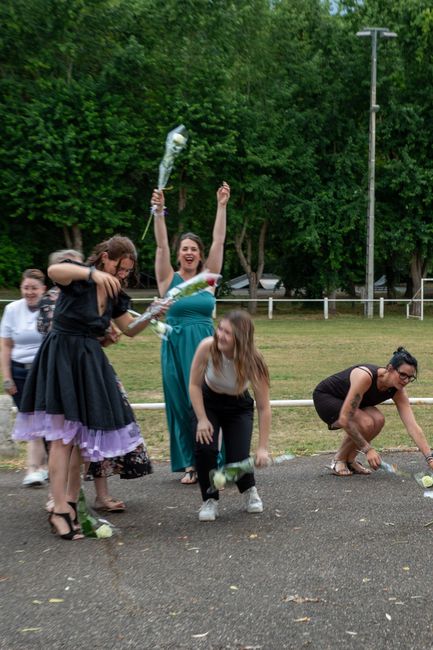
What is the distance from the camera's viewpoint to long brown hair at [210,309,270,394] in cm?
546

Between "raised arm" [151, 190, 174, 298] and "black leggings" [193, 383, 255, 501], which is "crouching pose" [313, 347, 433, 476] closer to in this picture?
"black leggings" [193, 383, 255, 501]

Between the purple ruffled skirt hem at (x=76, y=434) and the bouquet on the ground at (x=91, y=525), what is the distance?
31 centimetres

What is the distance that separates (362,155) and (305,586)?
105 feet

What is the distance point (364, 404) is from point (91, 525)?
2527 millimetres

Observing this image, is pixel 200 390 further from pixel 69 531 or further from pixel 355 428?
pixel 355 428

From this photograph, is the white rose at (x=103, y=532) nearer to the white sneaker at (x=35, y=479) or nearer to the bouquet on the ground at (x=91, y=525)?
the bouquet on the ground at (x=91, y=525)

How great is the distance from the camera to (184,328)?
6.63 metres

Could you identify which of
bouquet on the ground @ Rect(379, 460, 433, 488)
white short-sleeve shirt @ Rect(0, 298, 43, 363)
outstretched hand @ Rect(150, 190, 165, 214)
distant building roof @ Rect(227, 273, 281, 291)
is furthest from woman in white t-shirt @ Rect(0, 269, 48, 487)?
distant building roof @ Rect(227, 273, 281, 291)

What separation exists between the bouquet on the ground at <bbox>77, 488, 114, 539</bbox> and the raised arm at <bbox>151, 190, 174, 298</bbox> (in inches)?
67.7

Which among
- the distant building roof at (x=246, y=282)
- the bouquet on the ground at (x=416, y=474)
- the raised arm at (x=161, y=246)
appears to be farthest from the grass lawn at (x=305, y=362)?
the distant building roof at (x=246, y=282)

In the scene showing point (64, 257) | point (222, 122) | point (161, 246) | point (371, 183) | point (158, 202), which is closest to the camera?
point (64, 257)

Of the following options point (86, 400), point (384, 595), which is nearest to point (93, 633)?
point (384, 595)

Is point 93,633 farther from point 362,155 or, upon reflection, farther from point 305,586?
point 362,155

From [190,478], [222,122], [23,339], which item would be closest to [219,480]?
[190,478]
